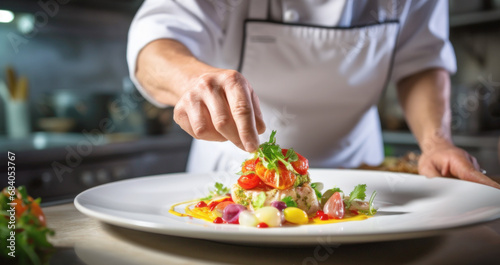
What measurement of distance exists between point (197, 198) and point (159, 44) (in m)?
0.45

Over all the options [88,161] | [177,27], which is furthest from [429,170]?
[88,161]

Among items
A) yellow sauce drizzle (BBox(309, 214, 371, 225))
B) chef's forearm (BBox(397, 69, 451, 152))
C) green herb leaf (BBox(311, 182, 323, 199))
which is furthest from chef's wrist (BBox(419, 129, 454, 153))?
yellow sauce drizzle (BBox(309, 214, 371, 225))

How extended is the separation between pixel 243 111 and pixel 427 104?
110cm

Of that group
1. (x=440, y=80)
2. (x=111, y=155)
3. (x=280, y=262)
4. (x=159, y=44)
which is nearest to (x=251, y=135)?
(x=280, y=262)

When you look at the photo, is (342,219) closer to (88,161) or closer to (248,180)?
(248,180)

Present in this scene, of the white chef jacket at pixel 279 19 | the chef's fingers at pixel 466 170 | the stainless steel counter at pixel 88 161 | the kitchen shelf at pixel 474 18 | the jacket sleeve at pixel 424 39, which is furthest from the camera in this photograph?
the kitchen shelf at pixel 474 18

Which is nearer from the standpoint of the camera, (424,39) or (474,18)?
(424,39)

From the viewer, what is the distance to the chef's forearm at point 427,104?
1649 mm

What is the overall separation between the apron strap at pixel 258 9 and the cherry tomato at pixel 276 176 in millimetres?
731

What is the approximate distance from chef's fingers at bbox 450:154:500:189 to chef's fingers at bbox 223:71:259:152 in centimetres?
62

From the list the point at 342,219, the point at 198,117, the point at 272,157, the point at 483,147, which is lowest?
the point at 483,147

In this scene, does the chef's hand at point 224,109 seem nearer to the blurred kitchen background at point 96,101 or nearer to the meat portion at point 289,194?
the meat portion at point 289,194

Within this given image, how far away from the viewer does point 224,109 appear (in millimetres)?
865

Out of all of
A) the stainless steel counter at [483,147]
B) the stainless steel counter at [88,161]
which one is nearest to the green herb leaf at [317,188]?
the stainless steel counter at [88,161]
